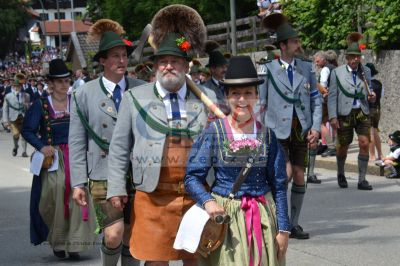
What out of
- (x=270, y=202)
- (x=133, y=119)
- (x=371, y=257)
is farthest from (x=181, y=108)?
(x=371, y=257)

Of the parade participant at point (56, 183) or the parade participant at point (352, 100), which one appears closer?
the parade participant at point (56, 183)

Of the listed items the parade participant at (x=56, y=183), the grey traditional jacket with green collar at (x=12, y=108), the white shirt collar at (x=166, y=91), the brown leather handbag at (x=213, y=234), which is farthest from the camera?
the grey traditional jacket with green collar at (x=12, y=108)

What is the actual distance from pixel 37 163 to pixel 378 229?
3506 millimetres

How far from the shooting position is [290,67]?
950 centimetres

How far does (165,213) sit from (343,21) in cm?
1575

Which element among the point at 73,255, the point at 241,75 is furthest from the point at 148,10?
the point at 241,75

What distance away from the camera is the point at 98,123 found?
22.9ft

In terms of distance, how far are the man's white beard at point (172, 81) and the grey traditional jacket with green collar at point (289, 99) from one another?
321 cm

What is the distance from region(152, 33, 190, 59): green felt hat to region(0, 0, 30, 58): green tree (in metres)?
96.9

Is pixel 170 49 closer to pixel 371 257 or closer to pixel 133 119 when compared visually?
pixel 133 119

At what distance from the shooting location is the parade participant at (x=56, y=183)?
9.09 metres

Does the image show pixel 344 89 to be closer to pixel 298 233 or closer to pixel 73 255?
pixel 298 233

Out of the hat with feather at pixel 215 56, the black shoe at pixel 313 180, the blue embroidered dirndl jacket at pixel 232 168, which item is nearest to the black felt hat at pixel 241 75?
the blue embroidered dirndl jacket at pixel 232 168

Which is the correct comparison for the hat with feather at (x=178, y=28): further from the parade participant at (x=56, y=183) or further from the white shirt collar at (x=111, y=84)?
the parade participant at (x=56, y=183)
